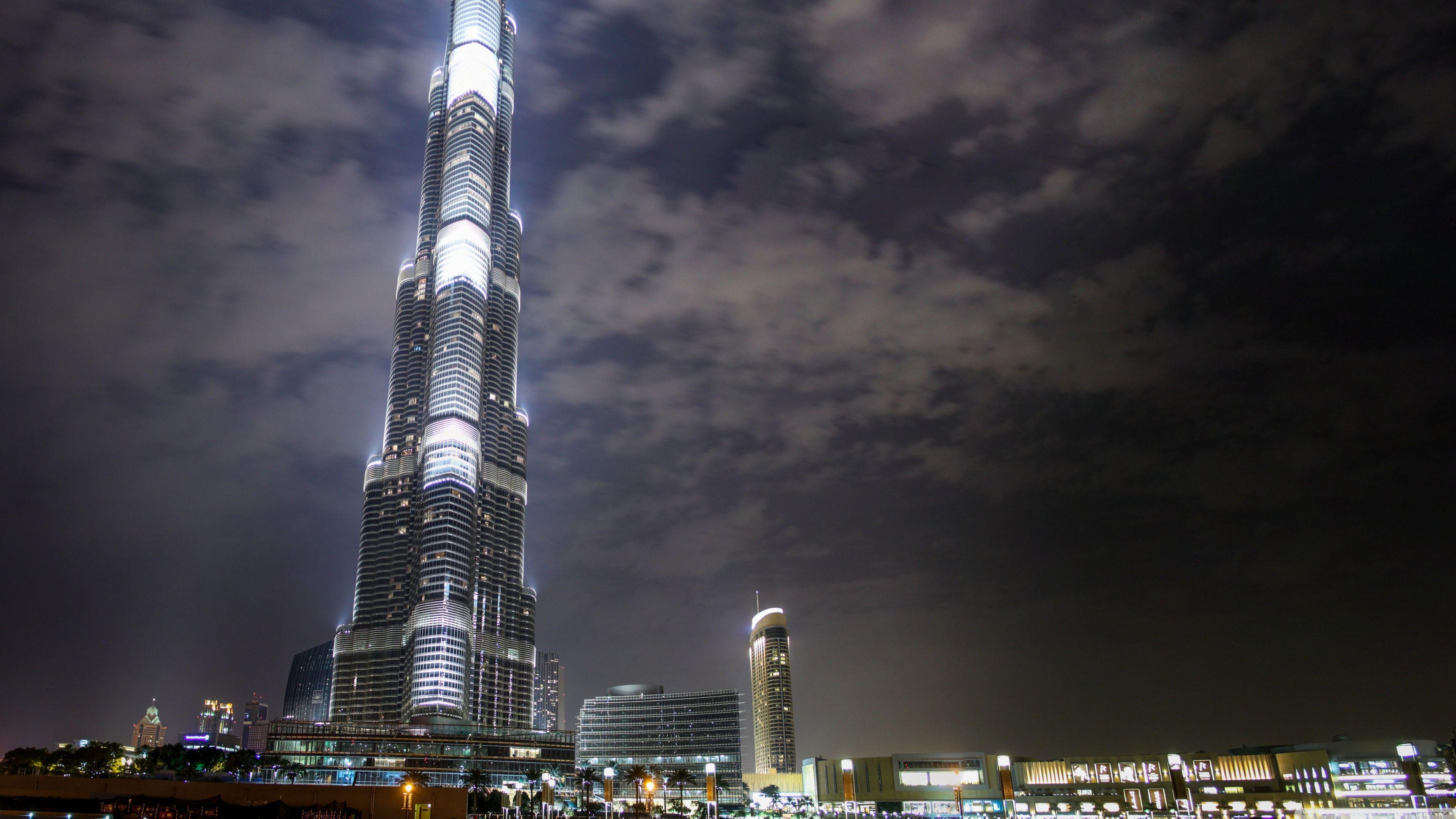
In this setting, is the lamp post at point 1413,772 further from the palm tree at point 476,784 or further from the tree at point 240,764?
the tree at point 240,764

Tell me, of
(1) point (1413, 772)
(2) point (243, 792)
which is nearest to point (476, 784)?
(2) point (243, 792)

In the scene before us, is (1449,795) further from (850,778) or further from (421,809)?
(421,809)

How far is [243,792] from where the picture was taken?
79.1 metres

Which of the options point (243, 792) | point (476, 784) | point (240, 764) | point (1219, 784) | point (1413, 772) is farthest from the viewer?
point (1219, 784)

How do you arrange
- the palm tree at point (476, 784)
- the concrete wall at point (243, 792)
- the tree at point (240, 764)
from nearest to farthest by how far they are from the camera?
the concrete wall at point (243, 792) < the palm tree at point (476, 784) < the tree at point (240, 764)

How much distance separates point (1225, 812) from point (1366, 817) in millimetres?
19839

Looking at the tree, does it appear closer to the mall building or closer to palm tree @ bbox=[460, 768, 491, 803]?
palm tree @ bbox=[460, 768, 491, 803]

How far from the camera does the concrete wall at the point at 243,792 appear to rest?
7375 cm

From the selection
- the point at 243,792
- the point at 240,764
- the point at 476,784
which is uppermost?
the point at 240,764

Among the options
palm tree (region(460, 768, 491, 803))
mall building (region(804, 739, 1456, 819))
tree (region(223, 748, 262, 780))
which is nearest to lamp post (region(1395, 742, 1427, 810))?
mall building (region(804, 739, 1456, 819))

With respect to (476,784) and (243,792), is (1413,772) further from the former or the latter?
(243,792)

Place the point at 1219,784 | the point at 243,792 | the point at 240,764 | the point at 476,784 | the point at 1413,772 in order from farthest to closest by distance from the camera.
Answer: the point at 1219,784
the point at 476,784
the point at 1413,772
the point at 240,764
the point at 243,792

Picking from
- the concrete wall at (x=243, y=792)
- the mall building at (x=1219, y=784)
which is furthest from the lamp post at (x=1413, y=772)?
the concrete wall at (x=243, y=792)

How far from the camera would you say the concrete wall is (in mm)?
73750
